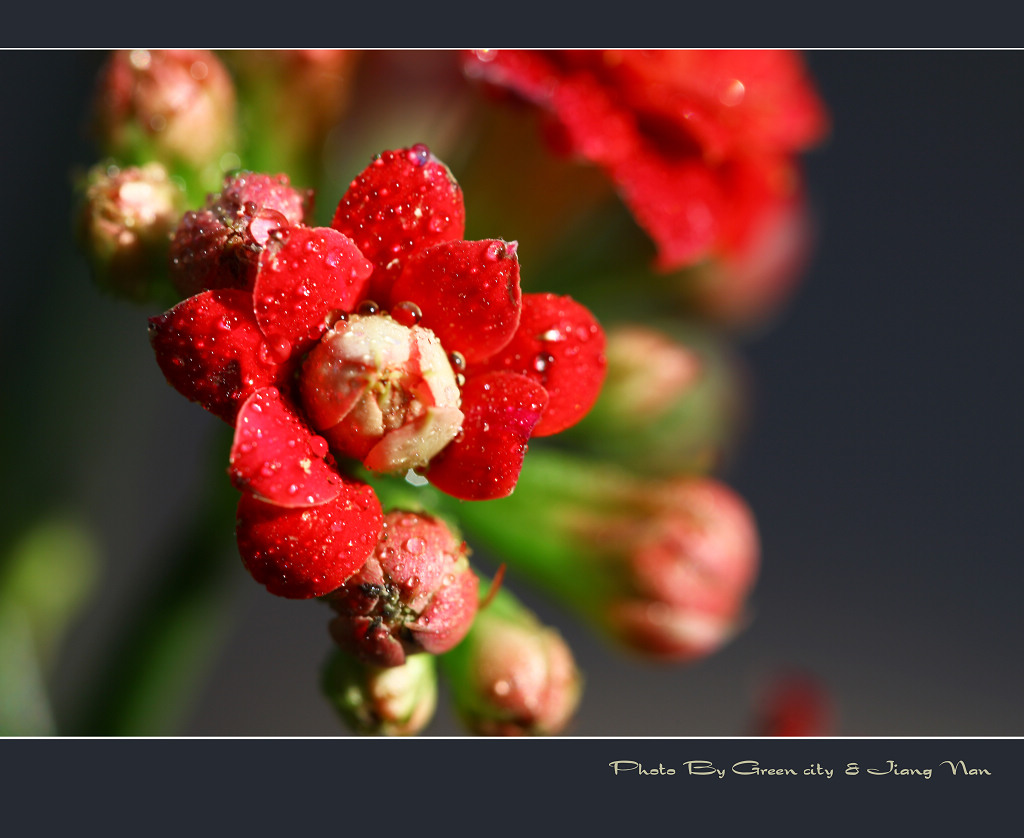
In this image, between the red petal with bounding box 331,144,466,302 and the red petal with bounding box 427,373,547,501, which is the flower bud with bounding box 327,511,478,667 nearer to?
the red petal with bounding box 427,373,547,501

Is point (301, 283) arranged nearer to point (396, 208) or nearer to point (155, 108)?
point (396, 208)

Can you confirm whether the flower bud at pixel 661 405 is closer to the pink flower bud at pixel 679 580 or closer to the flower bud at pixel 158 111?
the pink flower bud at pixel 679 580

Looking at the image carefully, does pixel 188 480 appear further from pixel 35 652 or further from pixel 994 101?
pixel 994 101

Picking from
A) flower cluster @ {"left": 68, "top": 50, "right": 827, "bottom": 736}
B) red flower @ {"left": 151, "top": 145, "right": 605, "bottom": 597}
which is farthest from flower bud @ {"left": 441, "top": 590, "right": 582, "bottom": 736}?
red flower @ {"left": 151, "top": 145, "right": 605, "bottom": 597}

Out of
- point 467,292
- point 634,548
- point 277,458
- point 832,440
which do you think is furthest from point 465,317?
point 832,440

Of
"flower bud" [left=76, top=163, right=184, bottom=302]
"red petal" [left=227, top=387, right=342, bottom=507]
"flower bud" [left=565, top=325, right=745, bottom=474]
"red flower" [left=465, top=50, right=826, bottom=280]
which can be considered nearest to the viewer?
"red petal" [left=227, top=387, right=342, bottom=507]

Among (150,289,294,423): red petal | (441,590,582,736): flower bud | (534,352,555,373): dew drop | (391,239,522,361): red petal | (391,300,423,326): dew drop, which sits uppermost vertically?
(391,239,522,361): red petal

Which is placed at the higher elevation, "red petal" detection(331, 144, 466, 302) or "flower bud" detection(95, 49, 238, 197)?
"red petal" detection(331, 144, 466, 302)
